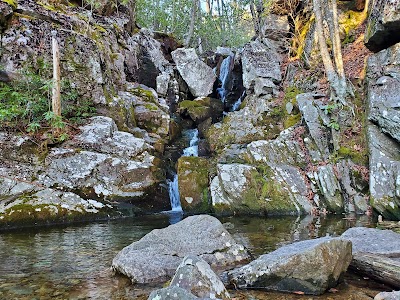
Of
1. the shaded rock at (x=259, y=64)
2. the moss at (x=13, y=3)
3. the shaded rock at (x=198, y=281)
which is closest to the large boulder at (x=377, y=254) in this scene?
the shaded rock at (x=198, y=281)

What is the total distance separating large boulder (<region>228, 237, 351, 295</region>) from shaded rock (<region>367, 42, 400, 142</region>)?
265 inches

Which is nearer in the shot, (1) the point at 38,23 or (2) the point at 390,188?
(2) the point at 390,188

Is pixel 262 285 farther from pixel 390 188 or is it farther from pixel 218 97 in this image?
pixel 218 97

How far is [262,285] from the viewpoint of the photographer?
4.50m

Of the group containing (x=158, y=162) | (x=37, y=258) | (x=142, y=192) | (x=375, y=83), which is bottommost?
(x=37, y=258)

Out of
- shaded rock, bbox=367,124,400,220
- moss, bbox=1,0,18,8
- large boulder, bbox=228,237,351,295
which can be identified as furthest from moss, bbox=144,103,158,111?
large boulder, bbox=228,237,351,295

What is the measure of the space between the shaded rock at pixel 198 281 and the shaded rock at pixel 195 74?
17.5 m

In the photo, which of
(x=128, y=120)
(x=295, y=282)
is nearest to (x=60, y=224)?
(x=128, y=120)

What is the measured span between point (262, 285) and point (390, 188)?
21.0 ft

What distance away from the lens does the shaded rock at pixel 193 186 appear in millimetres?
11531

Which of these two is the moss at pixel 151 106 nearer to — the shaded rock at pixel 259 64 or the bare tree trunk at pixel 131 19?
the shaded rock at pixel 259 64

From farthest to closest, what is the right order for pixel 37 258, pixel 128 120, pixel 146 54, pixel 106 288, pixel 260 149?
pixel 146 54, pixel 128 120, pixel 260 149, pixel 37 258, pixel 106 288

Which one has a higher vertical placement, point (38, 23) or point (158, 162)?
point (38, 23)

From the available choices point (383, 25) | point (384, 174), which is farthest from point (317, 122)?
point (383, 25)
